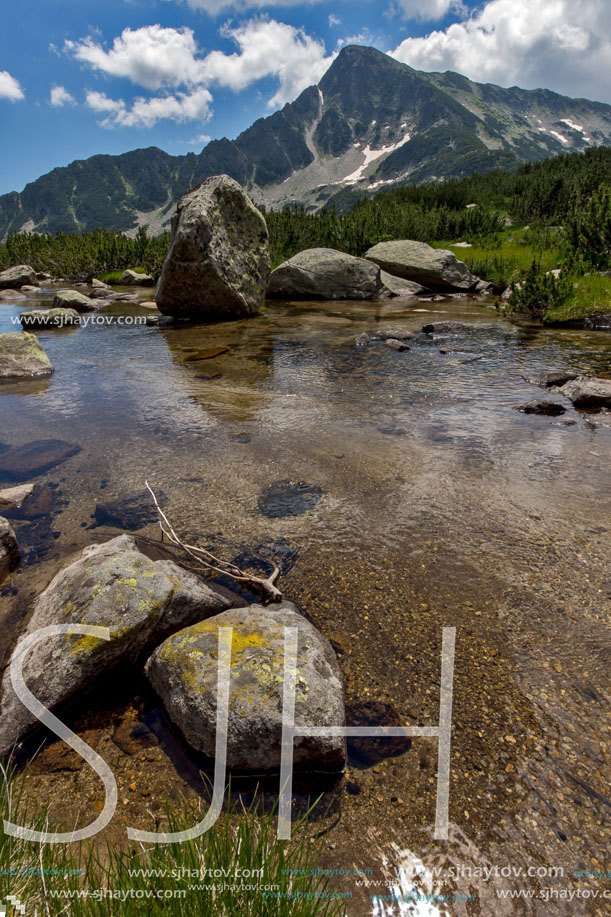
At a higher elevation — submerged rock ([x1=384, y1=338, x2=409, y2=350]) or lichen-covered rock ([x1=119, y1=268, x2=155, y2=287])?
lichen-covered rock ([x1=119, y1=268, x2=155, y2=287])

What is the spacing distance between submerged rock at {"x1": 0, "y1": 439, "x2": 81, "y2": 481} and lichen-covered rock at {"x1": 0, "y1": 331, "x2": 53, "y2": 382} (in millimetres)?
5595

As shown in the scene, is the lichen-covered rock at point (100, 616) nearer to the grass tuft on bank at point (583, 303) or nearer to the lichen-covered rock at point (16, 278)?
the grass tuft on bank at point (583, 303)

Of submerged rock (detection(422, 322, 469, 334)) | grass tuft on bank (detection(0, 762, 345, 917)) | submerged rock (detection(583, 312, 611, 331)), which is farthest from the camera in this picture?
submerged rock (detection(422, 322, 469, 334))

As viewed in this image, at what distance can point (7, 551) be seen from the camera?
434 cm

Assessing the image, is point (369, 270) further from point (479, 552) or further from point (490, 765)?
point (490, 765)

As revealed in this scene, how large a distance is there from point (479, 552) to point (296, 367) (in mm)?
8561

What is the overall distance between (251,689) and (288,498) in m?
2.93

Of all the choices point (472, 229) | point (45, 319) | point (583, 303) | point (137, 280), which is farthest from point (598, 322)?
point (137, 280)

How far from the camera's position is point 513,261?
25.1 m

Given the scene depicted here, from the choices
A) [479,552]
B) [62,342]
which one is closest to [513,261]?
[62,342]

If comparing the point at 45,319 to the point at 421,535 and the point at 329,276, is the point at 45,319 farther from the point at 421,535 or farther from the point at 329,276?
the point at 421,535

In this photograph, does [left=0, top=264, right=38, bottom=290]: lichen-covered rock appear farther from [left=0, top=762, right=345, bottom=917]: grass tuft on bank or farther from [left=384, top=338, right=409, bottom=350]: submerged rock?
[left=0, top=762, right=345, bottom=917]: grass tuft on bank

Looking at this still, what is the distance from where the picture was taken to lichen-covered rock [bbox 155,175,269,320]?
16766 mm

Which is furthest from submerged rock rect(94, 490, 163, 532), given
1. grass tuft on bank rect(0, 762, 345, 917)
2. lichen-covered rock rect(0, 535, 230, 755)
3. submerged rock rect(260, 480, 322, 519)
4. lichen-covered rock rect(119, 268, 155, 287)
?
lichen-covered rock rect(119, 268, 155, 287)
